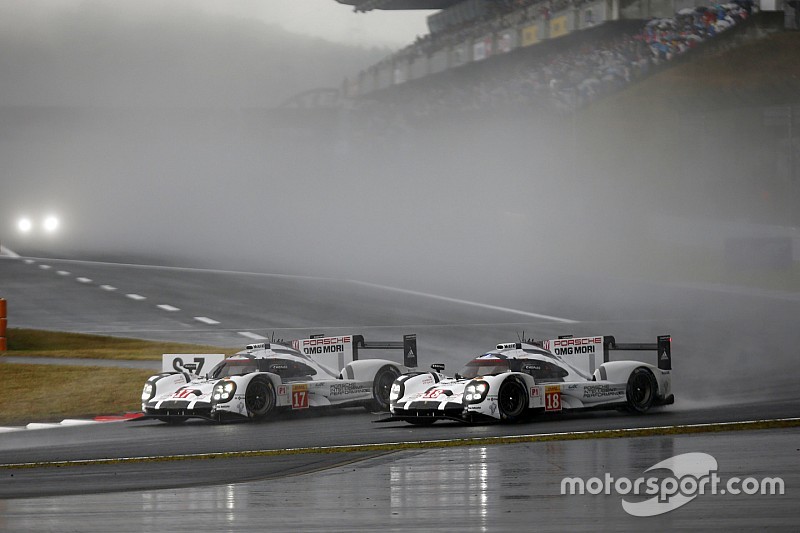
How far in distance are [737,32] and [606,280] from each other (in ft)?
36.6

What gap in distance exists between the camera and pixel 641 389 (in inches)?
567

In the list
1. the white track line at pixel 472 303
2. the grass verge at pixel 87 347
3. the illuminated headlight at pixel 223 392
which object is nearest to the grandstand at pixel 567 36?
the white track line at pixel 472 303

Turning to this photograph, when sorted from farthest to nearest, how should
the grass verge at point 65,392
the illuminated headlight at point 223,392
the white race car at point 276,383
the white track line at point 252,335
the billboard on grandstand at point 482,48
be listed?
1. the billboard on grandstand at point 482,48
2. the white track line at point 252,335
3. the grass verge at point 65,392
4. the white race car at point 276,383
5. the illuminated headlight at point 223,392

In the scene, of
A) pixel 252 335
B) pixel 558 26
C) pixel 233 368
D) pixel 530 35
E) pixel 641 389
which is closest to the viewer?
pixel 641 389

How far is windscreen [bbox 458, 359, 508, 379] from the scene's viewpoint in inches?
530

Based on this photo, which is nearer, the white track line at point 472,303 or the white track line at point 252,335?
the white track line at point 252,335

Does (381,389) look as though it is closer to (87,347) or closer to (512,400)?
(512,400)

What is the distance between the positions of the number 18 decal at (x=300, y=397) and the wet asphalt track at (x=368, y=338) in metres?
0.18

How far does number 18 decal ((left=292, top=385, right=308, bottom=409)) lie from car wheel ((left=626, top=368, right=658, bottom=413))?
387cm

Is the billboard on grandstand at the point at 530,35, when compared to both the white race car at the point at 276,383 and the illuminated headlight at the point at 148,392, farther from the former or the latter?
the illuminated headlight at the point at 148,392

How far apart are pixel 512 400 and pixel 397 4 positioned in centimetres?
5763

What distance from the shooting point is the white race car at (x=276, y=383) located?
46.1ft

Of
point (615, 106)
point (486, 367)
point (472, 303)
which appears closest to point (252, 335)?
point (472, 303)

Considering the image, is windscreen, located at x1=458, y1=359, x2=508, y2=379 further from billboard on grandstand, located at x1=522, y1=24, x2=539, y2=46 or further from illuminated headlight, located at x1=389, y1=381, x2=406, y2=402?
billboard on grandstand, located at x1=522, y1=24, x2=539, y2=46
